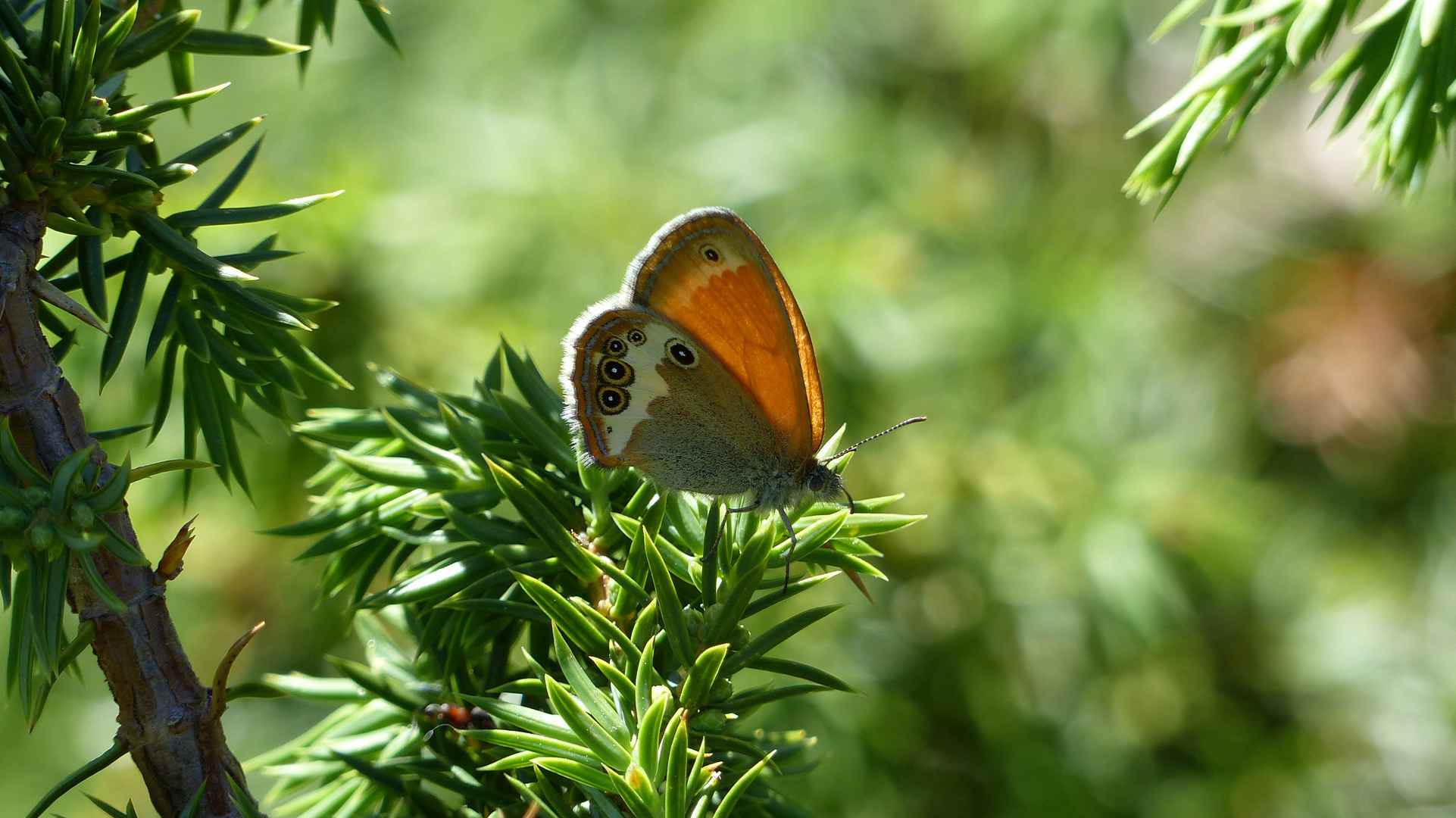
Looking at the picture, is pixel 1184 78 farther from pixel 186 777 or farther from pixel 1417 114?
pixel 186 777

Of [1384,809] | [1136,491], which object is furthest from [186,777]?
[1384,809]

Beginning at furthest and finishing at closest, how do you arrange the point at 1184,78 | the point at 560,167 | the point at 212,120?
the point at 212,120
the point at 1184,78
the point at 560,167

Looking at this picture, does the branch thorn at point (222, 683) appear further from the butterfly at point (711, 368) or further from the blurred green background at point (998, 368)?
the blurred green background at point (998, 368)

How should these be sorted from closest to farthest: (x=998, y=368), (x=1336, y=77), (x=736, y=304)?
(x=1336, y=77)
(x=736, y=304)
(x=998, y=368)

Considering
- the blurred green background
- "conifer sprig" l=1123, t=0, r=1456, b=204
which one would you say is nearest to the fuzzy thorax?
"conifer sprig" l=1123, t=0, r=1456, b=204

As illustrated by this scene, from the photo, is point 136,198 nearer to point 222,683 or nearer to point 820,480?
point 222,683

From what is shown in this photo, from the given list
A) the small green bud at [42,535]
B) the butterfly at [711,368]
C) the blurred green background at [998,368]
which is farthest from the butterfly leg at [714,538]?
the blurred green background at [998,368]

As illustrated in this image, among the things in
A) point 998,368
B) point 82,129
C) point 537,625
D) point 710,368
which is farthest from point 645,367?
point 998,368
